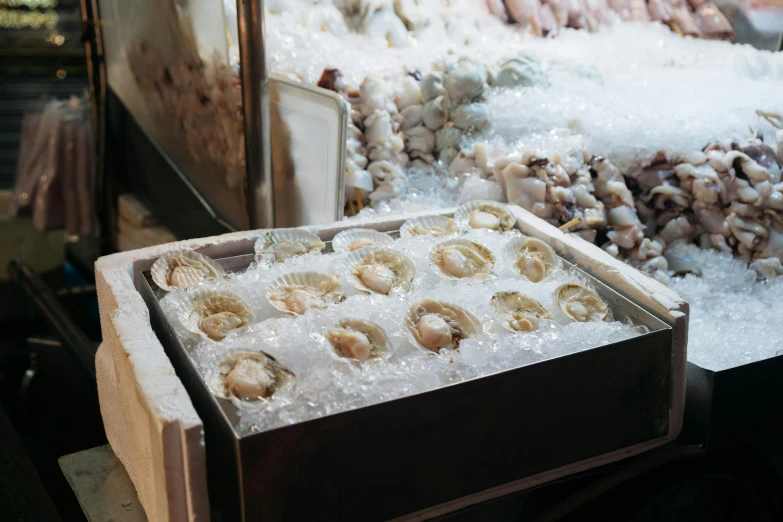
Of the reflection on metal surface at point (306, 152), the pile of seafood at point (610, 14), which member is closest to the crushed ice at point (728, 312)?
the reflection on metal surface at point (306, 152)

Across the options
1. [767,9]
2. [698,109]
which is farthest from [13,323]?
[767,9]

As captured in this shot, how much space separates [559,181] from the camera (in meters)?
2.45

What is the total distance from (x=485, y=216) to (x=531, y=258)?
1.00 feet

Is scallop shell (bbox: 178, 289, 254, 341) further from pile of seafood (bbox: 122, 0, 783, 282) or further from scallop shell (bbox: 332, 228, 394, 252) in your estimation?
pile of seafood (bbox: 122, 0, 783, 282)

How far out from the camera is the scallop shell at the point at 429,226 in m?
1.99

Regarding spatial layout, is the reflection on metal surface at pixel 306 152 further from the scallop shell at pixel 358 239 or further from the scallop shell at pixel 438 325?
the scallop shell at pixel 438 325

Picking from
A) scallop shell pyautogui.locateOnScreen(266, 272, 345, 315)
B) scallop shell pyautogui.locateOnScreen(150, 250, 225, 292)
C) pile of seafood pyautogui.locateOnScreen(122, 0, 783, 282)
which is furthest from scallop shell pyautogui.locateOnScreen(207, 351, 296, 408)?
pile of seafood pyautogui.locateOnScreen(122, 0, 783, 282)

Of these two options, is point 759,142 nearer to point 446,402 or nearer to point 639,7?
point 639,7

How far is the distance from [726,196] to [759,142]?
1.10 ft

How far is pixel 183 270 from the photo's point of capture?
166 centimetres

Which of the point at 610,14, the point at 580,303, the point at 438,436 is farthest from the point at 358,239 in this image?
the point at 610,14

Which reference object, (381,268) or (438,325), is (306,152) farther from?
(438,325)

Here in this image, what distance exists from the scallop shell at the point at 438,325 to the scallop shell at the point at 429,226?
47 cm

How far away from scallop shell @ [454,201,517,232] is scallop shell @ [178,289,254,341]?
0.81 meters
